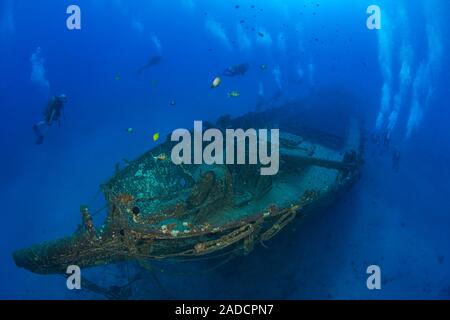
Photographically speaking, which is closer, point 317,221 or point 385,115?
point 317,221

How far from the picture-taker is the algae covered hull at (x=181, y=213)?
6.00 meters

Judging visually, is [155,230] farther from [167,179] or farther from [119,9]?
[119,9]

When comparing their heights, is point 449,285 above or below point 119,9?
below

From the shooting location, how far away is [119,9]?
299ft
